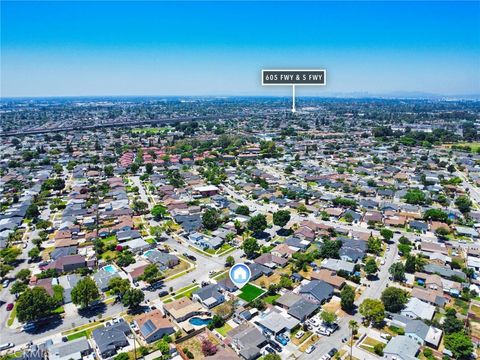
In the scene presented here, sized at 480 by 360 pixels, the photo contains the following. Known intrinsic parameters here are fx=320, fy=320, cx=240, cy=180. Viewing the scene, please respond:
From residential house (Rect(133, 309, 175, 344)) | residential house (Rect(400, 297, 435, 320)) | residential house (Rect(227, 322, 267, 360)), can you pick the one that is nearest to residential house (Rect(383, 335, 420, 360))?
residential house (Rect(400, 297, 435, 320))

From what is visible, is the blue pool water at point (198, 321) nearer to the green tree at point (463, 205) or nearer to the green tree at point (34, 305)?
the green tree at point (34, 305)

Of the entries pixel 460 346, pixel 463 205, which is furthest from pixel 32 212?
pixel 463 205

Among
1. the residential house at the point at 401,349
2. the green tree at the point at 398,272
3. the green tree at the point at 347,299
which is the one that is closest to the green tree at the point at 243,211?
the green tree at the point at 398,272

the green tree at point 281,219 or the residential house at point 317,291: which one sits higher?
the green tree at point 281,219

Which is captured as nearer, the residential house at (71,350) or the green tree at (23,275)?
the residential house at (71,350)

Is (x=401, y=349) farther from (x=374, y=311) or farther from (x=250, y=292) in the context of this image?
(x=250, y=292)

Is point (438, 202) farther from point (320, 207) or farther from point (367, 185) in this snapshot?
point (320, 207)
